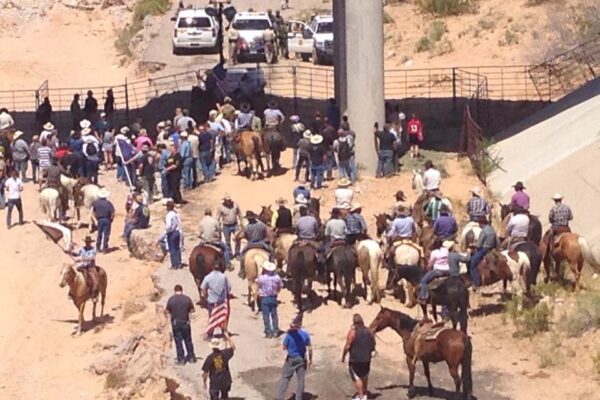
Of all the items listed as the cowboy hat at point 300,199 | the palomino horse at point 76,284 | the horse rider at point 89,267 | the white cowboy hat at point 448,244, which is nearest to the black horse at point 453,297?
the white cowboy hat at point 448,244

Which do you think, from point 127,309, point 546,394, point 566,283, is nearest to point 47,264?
point 127,309

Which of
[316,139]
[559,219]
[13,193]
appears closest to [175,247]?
[13,193]

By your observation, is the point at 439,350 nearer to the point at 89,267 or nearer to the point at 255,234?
the point at 255,234

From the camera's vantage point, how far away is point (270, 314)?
24141mm

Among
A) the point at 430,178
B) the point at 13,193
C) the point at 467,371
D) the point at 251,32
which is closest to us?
the point at 467,371

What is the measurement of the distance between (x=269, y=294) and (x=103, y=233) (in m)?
9.08

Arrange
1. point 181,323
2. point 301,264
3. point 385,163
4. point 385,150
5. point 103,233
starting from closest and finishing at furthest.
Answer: point 181,323 < point 301,264 < point 103,233 < point 385,150 < point 385,163

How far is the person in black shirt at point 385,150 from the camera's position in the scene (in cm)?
3491

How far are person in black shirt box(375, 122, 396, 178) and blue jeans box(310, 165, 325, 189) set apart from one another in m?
1.60

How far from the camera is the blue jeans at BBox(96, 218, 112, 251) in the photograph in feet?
102

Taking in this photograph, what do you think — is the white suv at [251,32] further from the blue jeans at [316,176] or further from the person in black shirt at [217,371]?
the person in black shirt at [217,371]

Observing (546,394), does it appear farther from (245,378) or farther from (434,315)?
(245,378)

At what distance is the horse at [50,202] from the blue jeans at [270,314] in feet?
33.1

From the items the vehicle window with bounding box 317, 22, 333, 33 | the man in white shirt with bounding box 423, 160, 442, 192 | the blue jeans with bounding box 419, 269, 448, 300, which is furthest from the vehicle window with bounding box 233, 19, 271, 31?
the blue jeans with bounding box 419, 269, 448, 300
